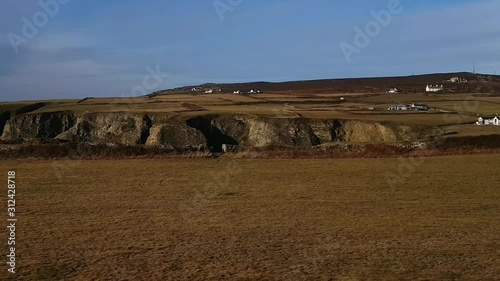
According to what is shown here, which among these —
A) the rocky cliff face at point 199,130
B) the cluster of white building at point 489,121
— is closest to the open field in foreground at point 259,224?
the cluster of white building at point 489,121

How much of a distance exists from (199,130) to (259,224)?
143ft

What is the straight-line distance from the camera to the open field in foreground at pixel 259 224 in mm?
13211

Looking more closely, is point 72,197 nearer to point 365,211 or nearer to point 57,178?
point 57,178

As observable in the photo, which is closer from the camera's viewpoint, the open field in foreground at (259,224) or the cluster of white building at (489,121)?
the open field in foreground at (259,224)

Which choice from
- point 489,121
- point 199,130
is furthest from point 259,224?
point 489,121

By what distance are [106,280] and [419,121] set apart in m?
49.4

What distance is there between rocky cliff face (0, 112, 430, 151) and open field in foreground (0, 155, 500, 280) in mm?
23963

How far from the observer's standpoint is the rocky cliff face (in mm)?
57688

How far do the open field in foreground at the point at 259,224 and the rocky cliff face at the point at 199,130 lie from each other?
2396 centimetres

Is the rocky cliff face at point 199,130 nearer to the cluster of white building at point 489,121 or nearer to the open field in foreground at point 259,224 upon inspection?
the cluster of white building at point 489,121

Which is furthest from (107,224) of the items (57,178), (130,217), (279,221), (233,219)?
(57,178)

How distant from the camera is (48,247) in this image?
49.9 ft

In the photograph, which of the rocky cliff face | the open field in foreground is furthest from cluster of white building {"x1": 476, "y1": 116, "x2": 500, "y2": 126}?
the open field in foreground

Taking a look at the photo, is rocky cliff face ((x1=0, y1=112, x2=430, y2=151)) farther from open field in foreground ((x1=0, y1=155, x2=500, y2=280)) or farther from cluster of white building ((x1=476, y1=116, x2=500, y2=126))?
open field in foreground ((x1=0, y1=155, x2=500, y2=280))
